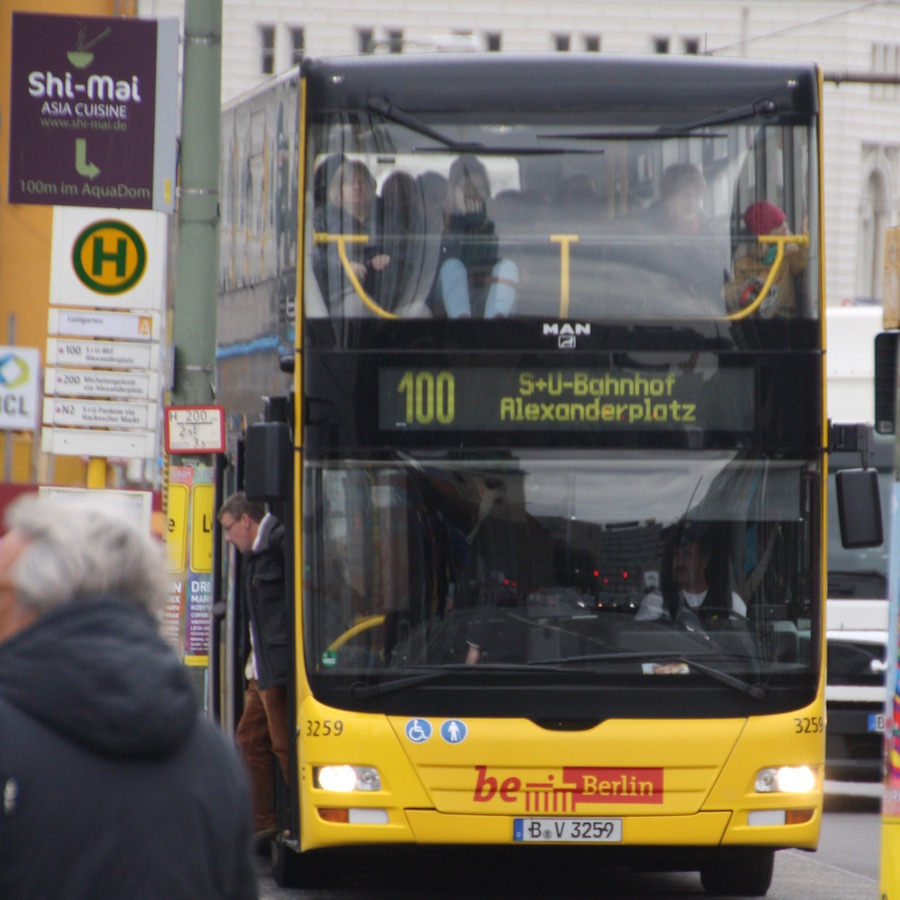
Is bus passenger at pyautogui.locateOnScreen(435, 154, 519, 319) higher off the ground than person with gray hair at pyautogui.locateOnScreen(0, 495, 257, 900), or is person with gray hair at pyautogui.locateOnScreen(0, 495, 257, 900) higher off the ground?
bus passenger at pyautogui.locateOnScreen(435, 154, 519, 319)

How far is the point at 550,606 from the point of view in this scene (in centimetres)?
834

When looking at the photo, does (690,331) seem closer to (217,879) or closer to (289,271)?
(289,271)

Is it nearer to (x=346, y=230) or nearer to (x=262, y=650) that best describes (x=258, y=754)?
(x=262, y=650)

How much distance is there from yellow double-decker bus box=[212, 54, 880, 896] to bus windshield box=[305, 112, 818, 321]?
12mm

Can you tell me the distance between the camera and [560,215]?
28.1 ft

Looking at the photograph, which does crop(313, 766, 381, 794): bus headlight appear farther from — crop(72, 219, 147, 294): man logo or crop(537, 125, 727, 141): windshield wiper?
crop(72, 219, 147, 294): man logo

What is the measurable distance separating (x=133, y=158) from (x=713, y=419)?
382 cm

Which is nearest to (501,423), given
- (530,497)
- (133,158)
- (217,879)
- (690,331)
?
(530,497)

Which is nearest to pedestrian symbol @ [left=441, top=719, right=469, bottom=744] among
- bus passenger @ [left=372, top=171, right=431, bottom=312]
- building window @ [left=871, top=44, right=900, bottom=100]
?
bus passenger @ [left=372, top=171, right=431, bottom=312]

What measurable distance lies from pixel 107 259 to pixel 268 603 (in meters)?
3.28

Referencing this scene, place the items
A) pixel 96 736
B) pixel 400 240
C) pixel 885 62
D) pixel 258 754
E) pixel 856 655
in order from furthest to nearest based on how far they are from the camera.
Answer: pixel 885 62 → pixel 856 655 → pixel 258 754 → pixel 400 240 → pixel 96 736

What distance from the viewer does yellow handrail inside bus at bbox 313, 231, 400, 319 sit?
8.47 metres

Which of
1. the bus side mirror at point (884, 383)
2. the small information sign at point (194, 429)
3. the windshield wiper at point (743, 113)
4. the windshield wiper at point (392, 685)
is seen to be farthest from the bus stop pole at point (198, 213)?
the bus side mirror at point (884, 383)

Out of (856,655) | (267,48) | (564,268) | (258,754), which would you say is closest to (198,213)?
(564,268)
